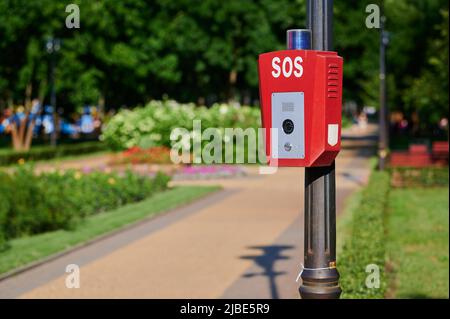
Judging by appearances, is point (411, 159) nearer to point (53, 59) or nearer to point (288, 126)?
point (53, 59)

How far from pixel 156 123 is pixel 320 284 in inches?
1378

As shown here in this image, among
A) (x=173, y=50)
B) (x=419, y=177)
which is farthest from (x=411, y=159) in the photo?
(x=173, y=50)

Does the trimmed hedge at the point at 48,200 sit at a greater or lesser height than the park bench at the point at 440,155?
greater

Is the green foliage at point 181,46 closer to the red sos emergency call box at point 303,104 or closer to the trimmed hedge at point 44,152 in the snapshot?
the trimmed hedge at point 44,152

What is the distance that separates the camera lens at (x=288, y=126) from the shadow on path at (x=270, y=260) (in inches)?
263

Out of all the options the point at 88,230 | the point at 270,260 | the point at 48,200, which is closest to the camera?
the point at 270,260

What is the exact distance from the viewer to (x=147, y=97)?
6438 cm

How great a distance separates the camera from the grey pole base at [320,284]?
233 inches

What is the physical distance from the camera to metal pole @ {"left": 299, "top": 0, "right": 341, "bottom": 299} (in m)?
5.83

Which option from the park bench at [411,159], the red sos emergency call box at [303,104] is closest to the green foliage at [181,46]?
the park bench at [411,159]

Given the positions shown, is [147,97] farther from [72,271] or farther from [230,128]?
[72,271]

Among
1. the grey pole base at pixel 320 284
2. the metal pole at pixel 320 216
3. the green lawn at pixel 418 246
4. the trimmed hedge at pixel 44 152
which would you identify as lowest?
the trimmed hedge at pixel 44 152

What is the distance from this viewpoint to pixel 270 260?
15312mm

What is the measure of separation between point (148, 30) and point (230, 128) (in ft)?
66.4
